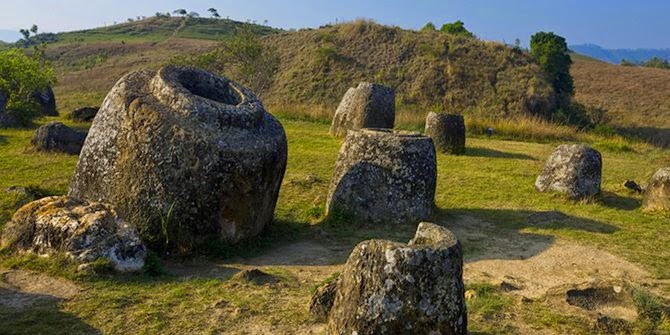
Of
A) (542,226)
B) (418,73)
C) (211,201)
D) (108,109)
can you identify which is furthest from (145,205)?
(418,73)

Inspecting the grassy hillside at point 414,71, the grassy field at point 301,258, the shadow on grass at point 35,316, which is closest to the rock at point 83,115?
→ the grassy field at point 301,258

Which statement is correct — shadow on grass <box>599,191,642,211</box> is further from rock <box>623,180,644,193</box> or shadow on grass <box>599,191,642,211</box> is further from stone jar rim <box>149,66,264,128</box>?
stone jar rim <box>149,66,264,128</box>

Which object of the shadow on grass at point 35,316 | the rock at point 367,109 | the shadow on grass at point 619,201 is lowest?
the shadow on grass at point 35,316

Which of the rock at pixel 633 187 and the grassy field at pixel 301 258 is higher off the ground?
the rock at pixel 633 187

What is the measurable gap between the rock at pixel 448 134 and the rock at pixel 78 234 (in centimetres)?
1250

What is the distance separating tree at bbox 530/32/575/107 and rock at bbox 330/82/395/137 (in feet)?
82.7

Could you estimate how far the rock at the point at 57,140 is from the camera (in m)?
16.1

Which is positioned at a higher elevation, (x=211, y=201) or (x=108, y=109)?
(x=108, y=109)

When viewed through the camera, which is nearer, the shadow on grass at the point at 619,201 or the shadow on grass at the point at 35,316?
the shadow on grass at the point at 35,316

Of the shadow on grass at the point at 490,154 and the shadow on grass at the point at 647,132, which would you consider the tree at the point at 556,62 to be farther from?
the shadow on grass at the point at 490,154

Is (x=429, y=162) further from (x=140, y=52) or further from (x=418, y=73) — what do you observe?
(x=140, y=52)

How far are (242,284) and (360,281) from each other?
93.8 inches

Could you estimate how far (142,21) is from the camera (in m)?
111

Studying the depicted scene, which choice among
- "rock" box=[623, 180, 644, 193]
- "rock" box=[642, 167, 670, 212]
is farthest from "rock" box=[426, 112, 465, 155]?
"rock" box=[642, 167, 670, 212]
